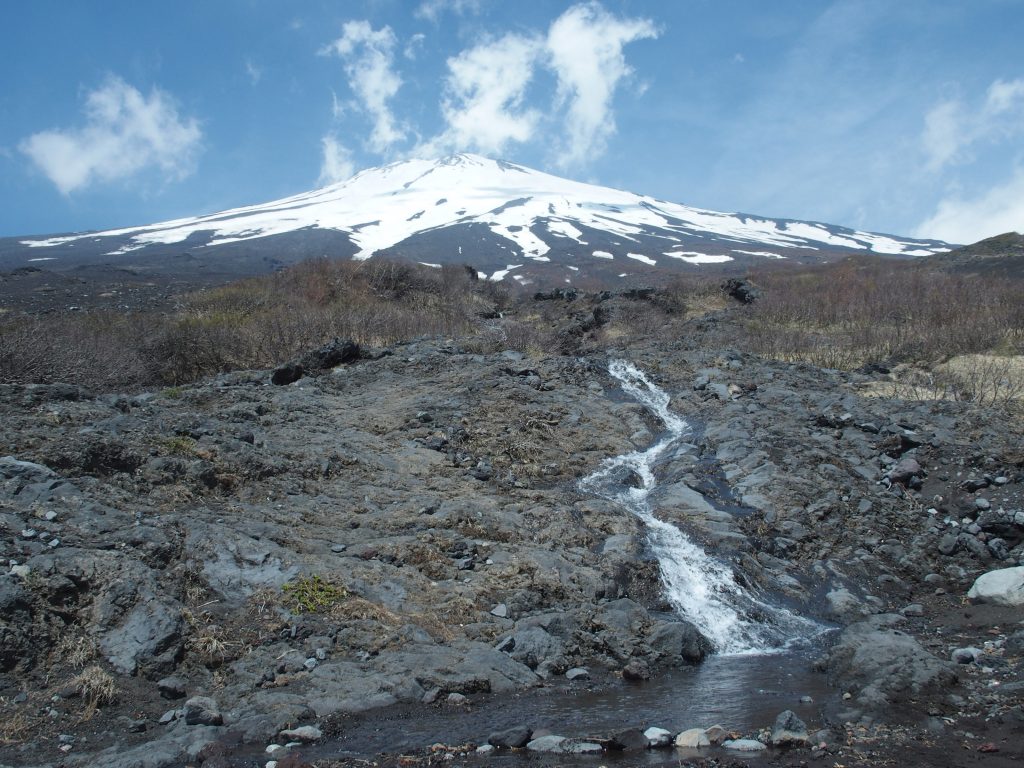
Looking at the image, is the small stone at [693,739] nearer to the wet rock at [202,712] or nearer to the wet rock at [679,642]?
the wet rock at [679,642]

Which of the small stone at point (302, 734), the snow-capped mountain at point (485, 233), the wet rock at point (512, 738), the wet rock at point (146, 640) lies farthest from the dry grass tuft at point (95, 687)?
the snow-capped mountain at point (485, 233)

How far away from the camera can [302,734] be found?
16.3ft

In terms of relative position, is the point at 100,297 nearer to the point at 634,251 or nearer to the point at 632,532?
the point at 632,532

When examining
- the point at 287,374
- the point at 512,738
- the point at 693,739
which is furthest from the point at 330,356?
the point at 693,739

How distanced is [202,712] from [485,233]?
78464mm

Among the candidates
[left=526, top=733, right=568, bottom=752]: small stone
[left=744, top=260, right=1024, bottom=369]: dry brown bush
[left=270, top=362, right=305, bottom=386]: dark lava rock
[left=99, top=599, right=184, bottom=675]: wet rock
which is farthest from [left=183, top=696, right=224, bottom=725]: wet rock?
[left=744, top=260, right=1024, bottom=369]: dry brown bush

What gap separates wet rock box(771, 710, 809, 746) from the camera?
179 inches

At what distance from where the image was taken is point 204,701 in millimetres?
5266

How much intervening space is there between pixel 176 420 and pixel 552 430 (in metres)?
6.98

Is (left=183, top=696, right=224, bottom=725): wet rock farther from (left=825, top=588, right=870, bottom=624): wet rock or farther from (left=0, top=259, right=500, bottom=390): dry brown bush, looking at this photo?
(left=0, top=259, right=500, bottom=390): dry brown bush

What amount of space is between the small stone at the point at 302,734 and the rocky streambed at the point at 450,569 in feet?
0.05

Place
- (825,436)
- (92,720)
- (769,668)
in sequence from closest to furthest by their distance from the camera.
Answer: (92,720) → (769,668) → (825,436)

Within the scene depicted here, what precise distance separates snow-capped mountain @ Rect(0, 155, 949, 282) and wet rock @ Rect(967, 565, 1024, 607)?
45816mm

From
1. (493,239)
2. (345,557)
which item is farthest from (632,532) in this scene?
(493,239)
